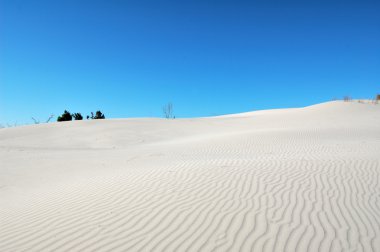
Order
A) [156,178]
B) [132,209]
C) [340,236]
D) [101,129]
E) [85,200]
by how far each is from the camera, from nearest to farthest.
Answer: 1. [340,236]
2. [132,209]
3. [85,200]
4. [156,178]
5. [101,129]

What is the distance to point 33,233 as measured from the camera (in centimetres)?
396

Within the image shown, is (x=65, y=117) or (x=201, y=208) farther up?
(x=65, y=117)

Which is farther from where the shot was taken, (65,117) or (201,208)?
(65,117)

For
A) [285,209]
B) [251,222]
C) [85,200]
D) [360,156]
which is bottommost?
[85,200]

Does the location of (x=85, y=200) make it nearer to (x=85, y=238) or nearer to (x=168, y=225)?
(x=85, y=238)

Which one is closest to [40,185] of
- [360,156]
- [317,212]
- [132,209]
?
[132,209]

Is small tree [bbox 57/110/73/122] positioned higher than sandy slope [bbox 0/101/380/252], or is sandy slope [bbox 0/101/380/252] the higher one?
Answer: small tree [bbox 57/110/73/122]

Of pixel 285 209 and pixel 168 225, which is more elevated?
pixel 285 209

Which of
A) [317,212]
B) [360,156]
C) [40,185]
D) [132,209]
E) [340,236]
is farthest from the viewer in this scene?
[360,156]

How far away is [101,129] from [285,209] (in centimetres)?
2132

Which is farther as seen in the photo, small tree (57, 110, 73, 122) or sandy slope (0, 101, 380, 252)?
small tree (57, 110, 73, 122)

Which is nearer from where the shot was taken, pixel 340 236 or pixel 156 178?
pixel 340 236

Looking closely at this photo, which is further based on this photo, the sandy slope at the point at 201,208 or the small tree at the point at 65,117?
the small tree at the point at 65,117

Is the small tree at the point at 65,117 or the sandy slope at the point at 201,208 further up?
the small tree at the point at 65,117
